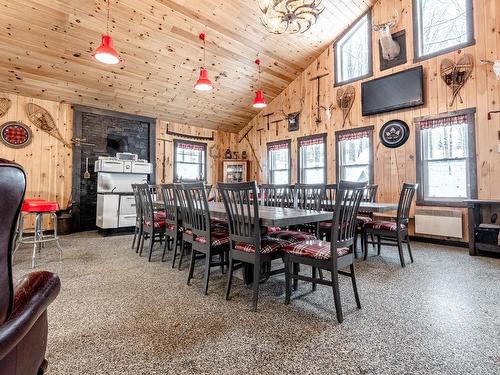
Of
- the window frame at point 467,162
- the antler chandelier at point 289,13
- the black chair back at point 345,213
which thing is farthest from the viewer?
the window frame at point 467,162

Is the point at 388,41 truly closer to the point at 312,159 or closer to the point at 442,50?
the point at 442,50

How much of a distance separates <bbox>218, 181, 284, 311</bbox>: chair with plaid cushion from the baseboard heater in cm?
354

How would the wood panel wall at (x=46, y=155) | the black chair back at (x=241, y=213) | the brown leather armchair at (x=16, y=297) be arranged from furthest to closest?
the wood panel wall at (x=46, y=155) < the black chair back at (x=241, y=213) < the brown leather armchair at (x=16, y=297)

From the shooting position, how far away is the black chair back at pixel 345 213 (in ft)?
6.30

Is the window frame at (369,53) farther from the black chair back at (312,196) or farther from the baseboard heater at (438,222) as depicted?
the black chair back at (312,196)

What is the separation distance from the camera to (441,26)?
4.59m

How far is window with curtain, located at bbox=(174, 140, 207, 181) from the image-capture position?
7.25 metres

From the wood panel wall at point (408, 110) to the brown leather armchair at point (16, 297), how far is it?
5352 mm

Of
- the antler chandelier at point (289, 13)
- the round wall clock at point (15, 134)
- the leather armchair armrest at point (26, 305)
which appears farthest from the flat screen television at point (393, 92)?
the round wall clock at point (15, 134)

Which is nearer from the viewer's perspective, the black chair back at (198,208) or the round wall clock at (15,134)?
the black chair back at (198,208)

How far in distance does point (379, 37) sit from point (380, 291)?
16.0 ft

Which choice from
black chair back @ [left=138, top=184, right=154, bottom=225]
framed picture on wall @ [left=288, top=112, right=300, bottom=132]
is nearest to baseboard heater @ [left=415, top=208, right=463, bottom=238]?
framed picture on wall @ [left=288, top=112, right=300, bottom=132]

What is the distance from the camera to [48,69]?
4.74 meters

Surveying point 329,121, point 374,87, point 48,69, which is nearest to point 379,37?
point 374,87
